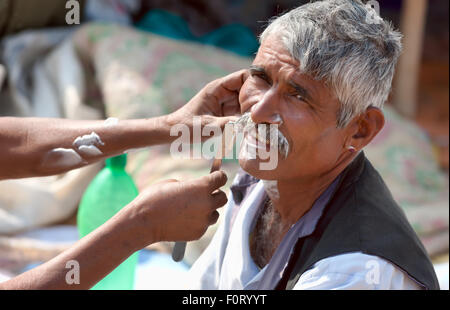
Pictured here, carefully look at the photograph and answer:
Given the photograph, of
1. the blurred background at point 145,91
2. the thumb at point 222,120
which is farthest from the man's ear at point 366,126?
the blurred background at point 145,91

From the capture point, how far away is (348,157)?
1897 mm

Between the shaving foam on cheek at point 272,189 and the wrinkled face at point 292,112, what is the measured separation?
14 centimetres

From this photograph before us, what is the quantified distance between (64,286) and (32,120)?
761mm

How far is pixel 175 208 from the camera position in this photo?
66.6 inches

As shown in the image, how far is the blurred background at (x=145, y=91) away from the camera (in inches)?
134

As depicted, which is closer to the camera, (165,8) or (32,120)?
(32,120)

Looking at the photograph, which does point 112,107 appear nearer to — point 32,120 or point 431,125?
point 32,120

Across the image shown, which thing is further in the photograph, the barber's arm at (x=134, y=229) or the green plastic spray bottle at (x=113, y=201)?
the green plastic spray bottle at (x=113, y=201)

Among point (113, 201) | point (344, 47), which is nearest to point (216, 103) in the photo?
point (344, 47)

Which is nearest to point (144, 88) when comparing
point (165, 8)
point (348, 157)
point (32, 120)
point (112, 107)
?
point (112, 107)

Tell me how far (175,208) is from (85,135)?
62 centimetres

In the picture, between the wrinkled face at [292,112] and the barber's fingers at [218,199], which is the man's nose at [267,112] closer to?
the wrinkled face at [292,112]

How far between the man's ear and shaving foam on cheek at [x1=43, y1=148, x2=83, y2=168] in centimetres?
96

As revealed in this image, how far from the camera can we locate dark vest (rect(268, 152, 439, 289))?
1673 mm
